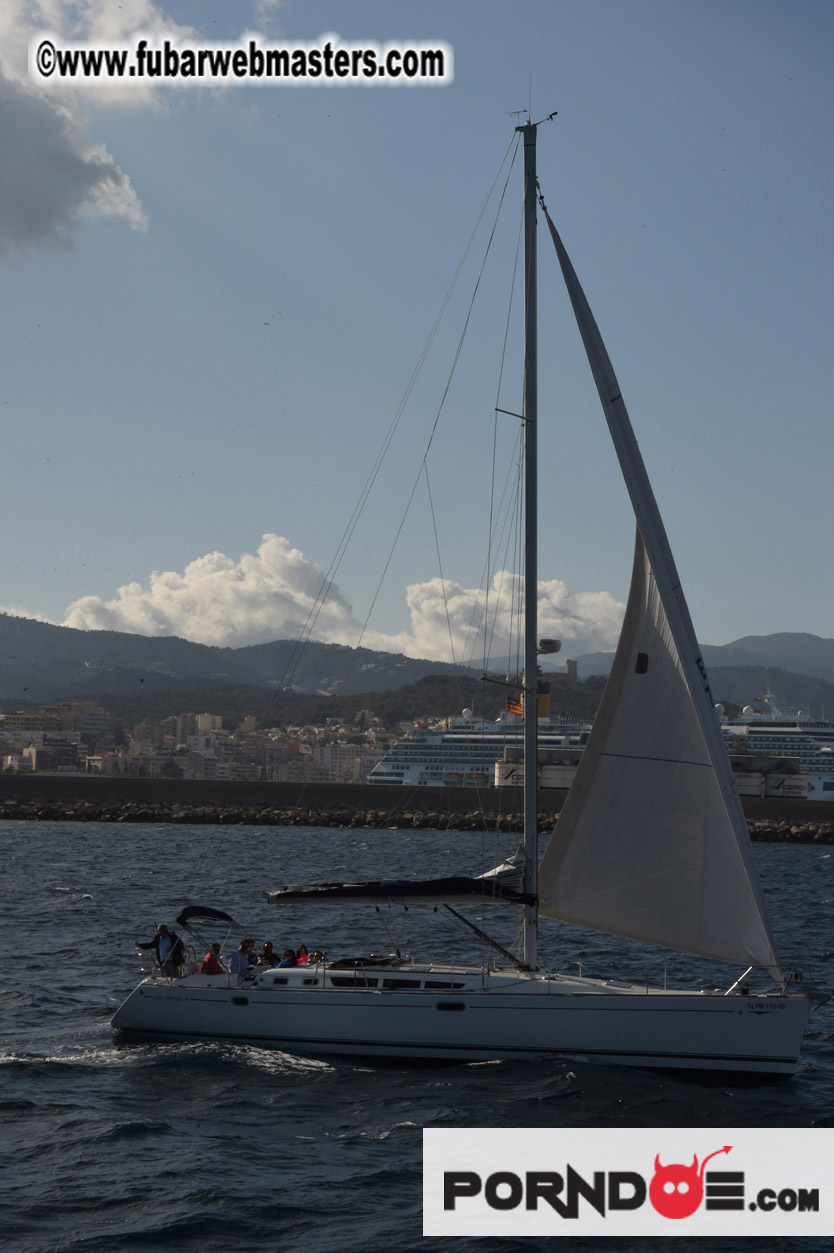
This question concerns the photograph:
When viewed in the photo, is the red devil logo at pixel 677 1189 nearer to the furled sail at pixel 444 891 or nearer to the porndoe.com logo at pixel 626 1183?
the porndoe.com logo at pixel 626 1183

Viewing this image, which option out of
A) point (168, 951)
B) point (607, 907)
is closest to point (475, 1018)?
point (607, 907)

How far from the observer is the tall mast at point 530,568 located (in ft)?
47.1

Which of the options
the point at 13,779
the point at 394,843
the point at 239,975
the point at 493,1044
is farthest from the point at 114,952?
the point at 13,779

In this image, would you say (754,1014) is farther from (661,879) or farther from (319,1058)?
(319,1058)

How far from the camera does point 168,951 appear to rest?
1540 centimetres

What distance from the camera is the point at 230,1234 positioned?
9422mm

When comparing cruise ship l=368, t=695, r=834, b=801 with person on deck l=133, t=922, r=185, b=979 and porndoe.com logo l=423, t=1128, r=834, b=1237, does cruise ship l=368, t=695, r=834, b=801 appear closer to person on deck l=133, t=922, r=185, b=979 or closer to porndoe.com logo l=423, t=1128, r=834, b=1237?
person on deck l=133, t=922, r=185, b=979

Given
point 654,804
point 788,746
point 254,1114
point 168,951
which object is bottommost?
point 254,1114

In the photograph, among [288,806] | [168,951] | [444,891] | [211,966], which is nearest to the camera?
[444,891]

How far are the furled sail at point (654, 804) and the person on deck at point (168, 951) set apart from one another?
4.88 m

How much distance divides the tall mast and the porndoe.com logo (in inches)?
135

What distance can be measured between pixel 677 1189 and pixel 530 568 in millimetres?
7169

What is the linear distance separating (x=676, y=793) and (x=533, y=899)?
2.20m

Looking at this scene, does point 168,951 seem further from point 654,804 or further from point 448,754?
point 448,754
